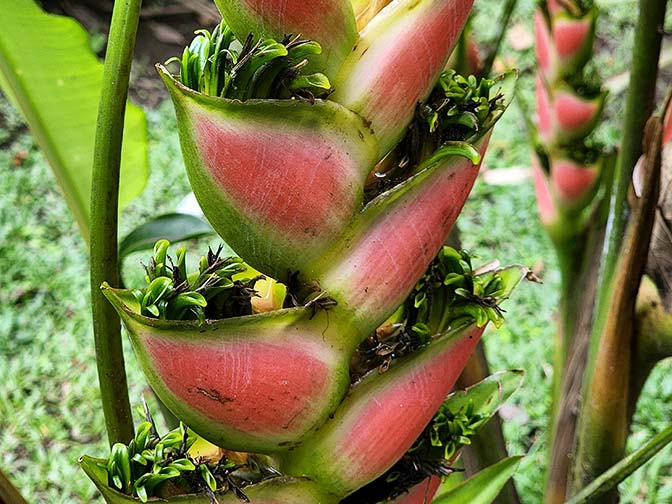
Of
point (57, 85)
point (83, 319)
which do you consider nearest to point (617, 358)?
point (57, 85)

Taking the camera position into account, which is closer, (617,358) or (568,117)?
(617,358)

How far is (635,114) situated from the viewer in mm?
621

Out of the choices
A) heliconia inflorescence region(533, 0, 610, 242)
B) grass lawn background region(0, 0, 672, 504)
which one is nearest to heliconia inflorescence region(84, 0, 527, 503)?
heliconia inflorescence region(533, 0, 610, 242)

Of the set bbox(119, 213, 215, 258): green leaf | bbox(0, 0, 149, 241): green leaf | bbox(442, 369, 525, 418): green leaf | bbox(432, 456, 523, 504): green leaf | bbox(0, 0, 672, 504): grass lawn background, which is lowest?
bbox(0, 0, 672, 504): grass lawn background

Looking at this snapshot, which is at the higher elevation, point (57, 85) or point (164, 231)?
point (57, 85)

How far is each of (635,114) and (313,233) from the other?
1.22 feet

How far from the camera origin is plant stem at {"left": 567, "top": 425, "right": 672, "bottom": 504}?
1.63 ft

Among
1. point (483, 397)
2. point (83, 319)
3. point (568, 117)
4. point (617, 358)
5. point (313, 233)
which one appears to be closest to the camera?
point (313, 233)

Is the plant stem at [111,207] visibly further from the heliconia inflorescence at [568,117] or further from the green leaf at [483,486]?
the heliconia inflorescence at [568,117]

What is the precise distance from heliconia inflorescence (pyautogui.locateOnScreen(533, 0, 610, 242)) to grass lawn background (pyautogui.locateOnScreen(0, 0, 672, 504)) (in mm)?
426

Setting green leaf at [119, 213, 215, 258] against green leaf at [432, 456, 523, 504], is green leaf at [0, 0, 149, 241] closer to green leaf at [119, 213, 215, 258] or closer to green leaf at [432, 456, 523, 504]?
green leaf at [119, 213, 215, 258]

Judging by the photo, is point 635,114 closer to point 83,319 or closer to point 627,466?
point 627,466

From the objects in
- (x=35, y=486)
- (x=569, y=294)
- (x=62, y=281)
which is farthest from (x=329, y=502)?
(x=62, y=281)

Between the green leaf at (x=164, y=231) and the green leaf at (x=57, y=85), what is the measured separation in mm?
38
